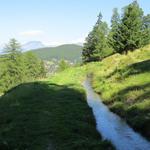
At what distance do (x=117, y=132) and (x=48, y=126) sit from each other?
440cm

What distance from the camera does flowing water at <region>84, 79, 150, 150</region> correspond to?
20.3m

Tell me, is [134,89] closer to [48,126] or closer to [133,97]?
[133,97]

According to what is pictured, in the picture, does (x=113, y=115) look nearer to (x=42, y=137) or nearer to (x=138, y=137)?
(x=138, y=137)

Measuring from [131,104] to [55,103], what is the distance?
719 cm

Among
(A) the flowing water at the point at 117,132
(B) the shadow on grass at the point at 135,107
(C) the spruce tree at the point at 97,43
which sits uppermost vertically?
(C) the spruce tree at the point at 97,43

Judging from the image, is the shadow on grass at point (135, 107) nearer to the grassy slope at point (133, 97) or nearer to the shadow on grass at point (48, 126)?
the grassy slope at point (133, 97)

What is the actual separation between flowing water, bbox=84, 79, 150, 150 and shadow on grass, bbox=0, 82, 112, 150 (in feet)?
2.41

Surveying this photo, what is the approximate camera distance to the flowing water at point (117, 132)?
2031 centimetres

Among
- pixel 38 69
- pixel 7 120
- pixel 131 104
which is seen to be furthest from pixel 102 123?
pixel 38 69

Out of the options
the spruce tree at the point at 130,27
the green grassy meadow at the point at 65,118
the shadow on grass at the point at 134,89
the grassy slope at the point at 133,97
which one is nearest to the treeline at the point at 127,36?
the spruce tree at the point at 130,27

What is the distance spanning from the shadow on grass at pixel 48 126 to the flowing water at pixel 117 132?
28.9 inches

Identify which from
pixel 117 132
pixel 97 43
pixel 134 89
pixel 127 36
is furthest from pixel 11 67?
pixel 117 132

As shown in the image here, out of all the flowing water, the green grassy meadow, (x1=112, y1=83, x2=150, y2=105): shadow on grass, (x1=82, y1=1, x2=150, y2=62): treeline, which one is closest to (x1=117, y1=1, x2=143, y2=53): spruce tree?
(x1=82, y1=1, x2=150, y2=62): treeline

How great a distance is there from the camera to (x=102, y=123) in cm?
2708
